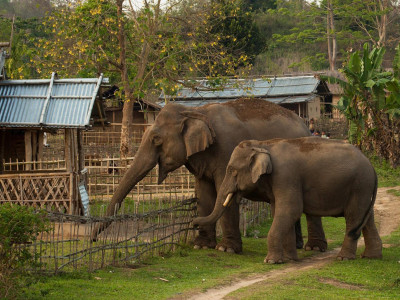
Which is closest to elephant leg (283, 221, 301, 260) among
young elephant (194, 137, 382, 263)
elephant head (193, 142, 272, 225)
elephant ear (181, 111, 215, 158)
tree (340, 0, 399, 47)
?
young elephant (194, 137, 382, 263)

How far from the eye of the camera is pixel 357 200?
1159 cm

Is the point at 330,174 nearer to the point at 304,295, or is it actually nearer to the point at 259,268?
the point at 259,268

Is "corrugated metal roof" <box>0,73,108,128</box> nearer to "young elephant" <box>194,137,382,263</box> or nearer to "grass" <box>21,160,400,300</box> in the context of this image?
"grass" <box>21,160,400,300</box>

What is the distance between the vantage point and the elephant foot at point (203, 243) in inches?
516

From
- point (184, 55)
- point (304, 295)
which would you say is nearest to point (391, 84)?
point (184, 55)

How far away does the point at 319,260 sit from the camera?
12.0 metres

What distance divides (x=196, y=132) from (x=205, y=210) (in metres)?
1.51

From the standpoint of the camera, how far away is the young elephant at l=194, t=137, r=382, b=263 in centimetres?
1142

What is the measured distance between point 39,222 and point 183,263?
10.7ft

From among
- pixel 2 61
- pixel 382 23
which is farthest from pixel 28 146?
pixel 382 23

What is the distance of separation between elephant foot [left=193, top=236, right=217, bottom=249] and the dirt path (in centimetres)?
185

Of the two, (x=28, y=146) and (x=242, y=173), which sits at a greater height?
(x=28, y=146)

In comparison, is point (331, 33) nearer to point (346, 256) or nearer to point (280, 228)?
point (346, 256)

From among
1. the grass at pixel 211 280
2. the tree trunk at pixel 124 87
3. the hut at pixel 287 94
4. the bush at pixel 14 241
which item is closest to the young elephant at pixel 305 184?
the grass at pixel 211 280
